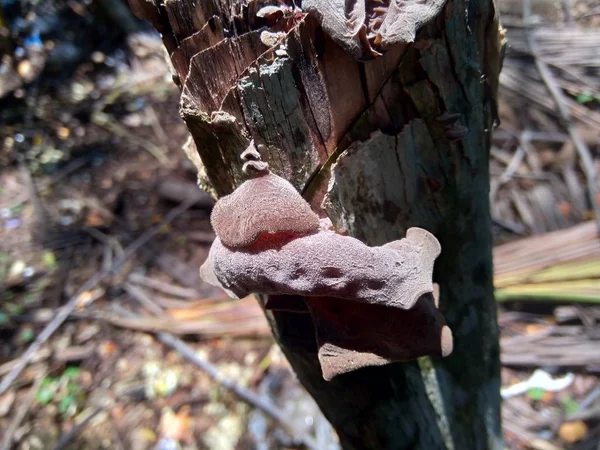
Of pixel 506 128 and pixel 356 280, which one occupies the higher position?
pixel 356 280

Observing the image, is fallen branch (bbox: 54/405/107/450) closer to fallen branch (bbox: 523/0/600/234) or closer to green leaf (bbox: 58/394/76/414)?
green leaf (bbox: 58/394/76/414)

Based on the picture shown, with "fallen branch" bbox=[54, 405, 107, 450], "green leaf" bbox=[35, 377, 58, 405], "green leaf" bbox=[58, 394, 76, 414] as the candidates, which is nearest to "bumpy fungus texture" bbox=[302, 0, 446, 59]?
"fallen branch" bbox=[54, 405, 107, 450]

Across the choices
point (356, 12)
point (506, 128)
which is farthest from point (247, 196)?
point (506, 128)

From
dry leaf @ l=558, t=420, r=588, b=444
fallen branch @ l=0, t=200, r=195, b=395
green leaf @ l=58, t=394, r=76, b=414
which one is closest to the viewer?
dry leaf @ l=558, t=420, r=588, b=444

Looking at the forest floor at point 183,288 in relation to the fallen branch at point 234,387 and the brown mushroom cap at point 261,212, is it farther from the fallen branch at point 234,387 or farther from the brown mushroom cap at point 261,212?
the brown mushroom cap at point 261,212

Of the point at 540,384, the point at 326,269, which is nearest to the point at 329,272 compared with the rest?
the point at 326,269

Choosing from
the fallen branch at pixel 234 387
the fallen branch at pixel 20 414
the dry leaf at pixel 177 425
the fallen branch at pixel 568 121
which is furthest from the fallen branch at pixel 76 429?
the fallen branch at pixel 568 121

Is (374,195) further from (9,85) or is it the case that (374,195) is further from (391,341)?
(9,85)
